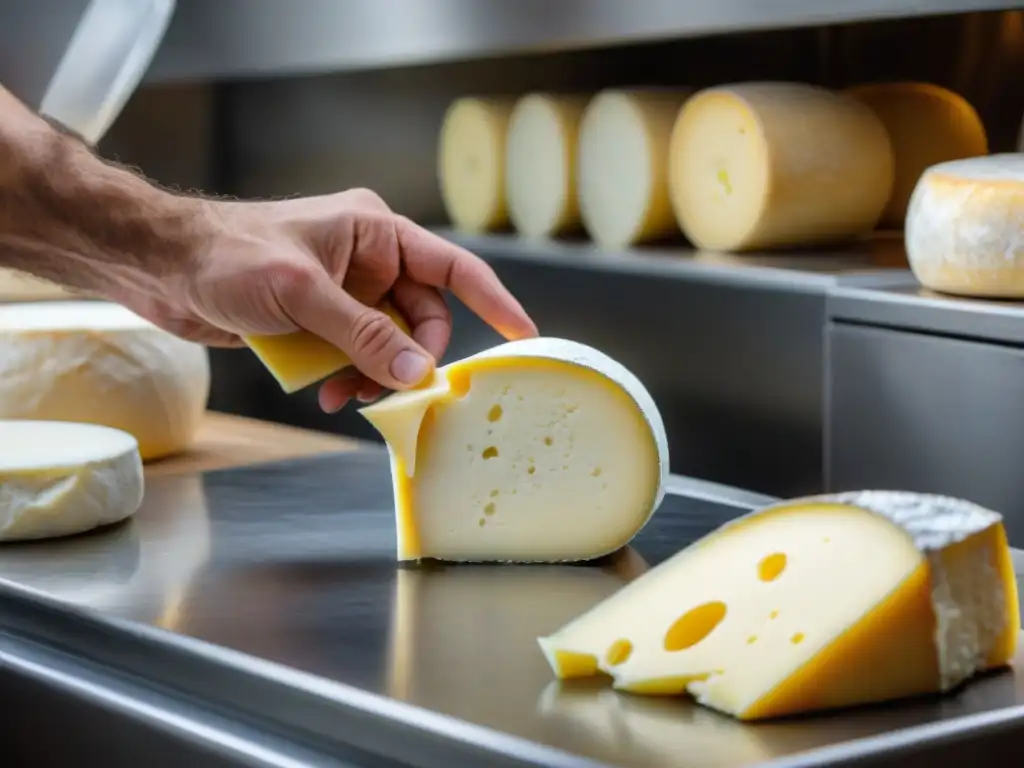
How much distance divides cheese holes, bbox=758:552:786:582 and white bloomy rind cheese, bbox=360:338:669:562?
12.3 inches

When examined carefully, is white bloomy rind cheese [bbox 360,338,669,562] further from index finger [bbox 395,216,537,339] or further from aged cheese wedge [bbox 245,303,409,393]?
index finger [bbox 395,216,537,339]

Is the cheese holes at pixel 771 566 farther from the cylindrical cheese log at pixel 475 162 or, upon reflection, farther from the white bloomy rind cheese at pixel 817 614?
the cylindrical cheese log at pixel 475 162

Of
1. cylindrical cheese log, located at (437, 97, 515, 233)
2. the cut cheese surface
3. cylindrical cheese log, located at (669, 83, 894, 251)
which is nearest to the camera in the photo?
the cut cheese surface

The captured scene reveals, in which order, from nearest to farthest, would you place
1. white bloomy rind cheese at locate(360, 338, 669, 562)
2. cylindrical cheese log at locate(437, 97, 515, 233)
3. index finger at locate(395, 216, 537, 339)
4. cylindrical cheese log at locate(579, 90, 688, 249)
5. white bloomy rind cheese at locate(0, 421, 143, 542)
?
white bloomy rind cheese at locate(360, 338, 669, 562)
white bloomy rind cheese at locate(0, 421, 143, 542)
index finger at locate(395, 216, 537, 339)
cylindrical cheese log at locate(579, 90, 688, 249)
cylindrical cheese log at locate(437, 97, 515, 233)

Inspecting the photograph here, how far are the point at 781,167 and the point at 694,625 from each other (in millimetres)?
969

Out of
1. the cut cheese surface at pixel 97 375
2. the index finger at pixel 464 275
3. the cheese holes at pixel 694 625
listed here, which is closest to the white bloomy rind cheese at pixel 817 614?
the cheese holes at pixel 694 625

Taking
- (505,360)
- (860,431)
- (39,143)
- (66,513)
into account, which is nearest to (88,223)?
(39,143)

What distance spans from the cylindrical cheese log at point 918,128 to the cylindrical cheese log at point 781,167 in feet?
0.23

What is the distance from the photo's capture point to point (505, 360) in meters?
1.37

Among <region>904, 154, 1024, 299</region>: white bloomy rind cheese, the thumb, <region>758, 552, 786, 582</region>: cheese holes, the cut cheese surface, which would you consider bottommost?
the cut cheese surface

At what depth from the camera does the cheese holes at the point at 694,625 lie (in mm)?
1054

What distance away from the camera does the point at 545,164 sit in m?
2.30

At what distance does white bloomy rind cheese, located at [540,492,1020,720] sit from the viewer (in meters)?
0.99

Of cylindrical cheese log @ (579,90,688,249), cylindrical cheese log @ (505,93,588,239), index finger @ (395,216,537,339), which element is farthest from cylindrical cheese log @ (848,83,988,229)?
index finger @ (395,216,537,339)
